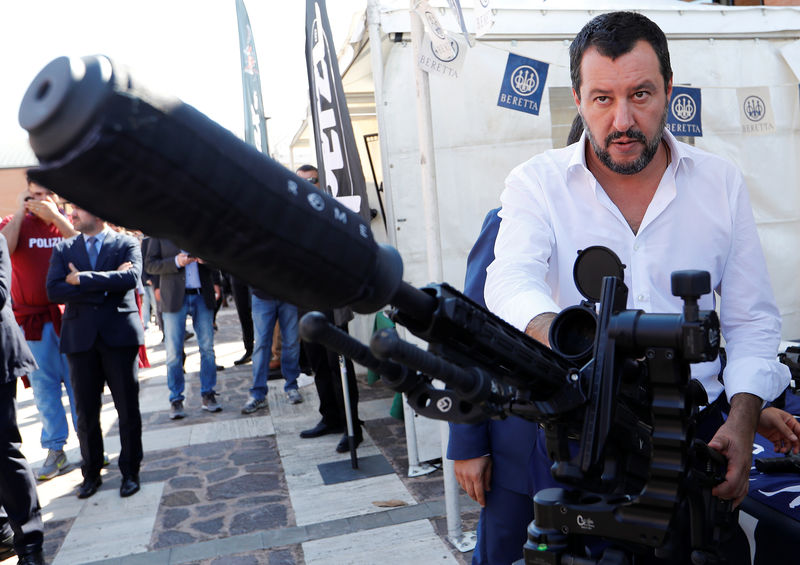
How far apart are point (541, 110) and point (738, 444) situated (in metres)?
4.55

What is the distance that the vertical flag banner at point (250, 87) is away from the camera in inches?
337

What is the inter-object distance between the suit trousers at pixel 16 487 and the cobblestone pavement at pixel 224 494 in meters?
0.32

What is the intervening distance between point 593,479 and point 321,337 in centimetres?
53

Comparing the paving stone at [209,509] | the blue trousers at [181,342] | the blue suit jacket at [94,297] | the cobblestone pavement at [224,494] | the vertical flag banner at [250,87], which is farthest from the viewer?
the vertical flag banner at [250,87]

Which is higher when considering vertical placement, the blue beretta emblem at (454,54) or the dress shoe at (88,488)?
the blue beretta emblem at (454,54)

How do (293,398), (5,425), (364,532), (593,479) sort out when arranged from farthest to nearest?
(293,398), (364,532), (5,425), (593,479)

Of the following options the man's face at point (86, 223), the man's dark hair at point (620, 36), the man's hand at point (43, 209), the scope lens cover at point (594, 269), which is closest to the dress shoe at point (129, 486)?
the man's face at point (86, 223)

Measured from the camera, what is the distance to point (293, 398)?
7539 millimetres

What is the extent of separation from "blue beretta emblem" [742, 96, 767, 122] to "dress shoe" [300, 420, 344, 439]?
192 inches

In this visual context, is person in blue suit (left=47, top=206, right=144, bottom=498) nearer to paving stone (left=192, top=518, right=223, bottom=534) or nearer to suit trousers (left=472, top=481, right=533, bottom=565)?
paving stone (left=192, top=518, right=223, bottom=534)

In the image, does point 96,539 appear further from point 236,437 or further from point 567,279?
point 567,279

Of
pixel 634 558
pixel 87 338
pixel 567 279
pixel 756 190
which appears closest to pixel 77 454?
pixel 87 338

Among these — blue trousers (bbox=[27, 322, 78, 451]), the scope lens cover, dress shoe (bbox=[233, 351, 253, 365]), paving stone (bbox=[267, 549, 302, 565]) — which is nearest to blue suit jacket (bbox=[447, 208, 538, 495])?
the scope lens cover

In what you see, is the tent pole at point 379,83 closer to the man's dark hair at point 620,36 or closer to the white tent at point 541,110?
the white tent at point 541,110
